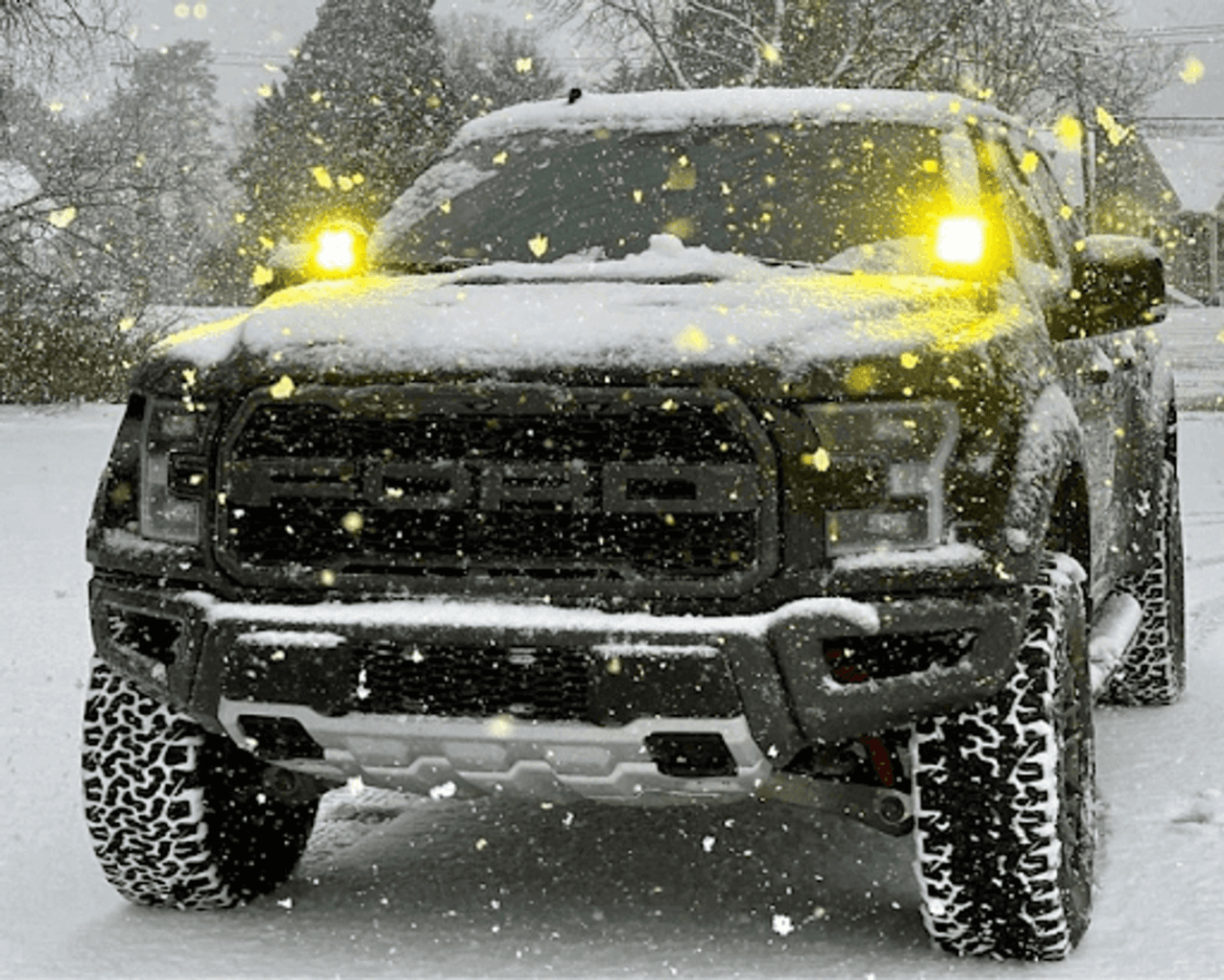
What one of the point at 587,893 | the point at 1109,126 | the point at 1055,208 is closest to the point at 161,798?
the point at 587,893

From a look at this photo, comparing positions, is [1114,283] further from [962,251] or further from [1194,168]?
[1194,168]

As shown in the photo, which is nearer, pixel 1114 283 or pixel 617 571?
pixel 617 571

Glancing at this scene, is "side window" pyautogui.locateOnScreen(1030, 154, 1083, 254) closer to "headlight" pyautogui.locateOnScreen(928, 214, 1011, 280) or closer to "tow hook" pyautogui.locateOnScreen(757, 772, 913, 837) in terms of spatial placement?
"headlight" pyautogui.locateOnScreen(928, 214, 1011, 280)

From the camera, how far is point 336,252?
500 cm

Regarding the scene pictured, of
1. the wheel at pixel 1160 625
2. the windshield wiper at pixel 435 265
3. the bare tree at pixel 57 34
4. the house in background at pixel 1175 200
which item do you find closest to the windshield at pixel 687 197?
the windshield wiper at pixel 435 265

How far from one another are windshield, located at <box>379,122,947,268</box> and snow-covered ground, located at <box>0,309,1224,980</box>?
1.43 meters

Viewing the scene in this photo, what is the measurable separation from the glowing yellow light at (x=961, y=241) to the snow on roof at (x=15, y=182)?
77.9 feet

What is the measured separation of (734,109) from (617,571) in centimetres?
203

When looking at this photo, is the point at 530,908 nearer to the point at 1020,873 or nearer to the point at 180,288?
the point at 1020,873

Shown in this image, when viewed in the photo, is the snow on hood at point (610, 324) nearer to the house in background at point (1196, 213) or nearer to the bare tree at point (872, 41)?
the bare tree at point (872, 41)

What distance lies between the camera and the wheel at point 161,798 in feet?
13.5

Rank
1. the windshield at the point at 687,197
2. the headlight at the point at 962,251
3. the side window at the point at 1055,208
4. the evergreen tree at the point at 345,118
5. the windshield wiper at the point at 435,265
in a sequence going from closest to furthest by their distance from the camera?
the headlight at the point at 962,251 → the windshield at the point at 687,197 → the windshield wiper at the point at 435,265 → the side window at the point at 1055,208 → the evergreen tree at the point at 345,118

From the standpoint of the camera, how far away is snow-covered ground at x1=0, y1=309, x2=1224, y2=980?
3855mm

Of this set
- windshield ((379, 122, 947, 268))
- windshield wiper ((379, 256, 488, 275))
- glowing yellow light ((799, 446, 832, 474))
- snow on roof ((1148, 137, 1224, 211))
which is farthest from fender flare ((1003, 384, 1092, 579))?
snow on roof ((1148, 137, 1224, 211))
